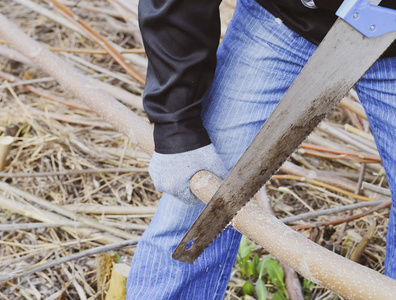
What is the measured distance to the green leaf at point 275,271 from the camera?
1.84 meters

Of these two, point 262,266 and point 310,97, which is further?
point 262,266

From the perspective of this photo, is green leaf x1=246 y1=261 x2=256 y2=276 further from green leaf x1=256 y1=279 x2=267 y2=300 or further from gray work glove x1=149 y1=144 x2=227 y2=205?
gray work glove x1=149 y1=144 x2=227 y2=205

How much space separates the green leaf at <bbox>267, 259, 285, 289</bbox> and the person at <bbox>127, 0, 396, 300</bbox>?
0.42 metres

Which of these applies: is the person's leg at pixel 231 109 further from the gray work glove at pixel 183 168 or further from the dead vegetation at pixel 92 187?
the dead vegetation at pixel 92 187

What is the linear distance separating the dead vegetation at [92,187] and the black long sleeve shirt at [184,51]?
29.5 inches

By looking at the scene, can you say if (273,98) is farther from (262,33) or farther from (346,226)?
(346,226)

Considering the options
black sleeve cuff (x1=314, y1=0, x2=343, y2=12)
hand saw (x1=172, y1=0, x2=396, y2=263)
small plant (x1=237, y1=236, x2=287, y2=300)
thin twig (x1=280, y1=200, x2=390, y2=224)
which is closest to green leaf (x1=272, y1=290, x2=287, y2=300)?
small plant (x1=237, y1=236, x2=287, y2=300)

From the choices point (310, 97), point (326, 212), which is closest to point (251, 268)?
point (326, 212)

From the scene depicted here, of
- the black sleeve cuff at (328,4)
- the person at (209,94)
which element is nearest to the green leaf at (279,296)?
the person at (209,94)

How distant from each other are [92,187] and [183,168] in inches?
48.7

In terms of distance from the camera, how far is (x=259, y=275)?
1902 mm

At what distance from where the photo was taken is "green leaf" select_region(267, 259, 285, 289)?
184cm

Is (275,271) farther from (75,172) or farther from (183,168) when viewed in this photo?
(75,172)

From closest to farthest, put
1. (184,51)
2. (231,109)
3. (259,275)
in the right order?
(184,51), (231,109), (259,275)
